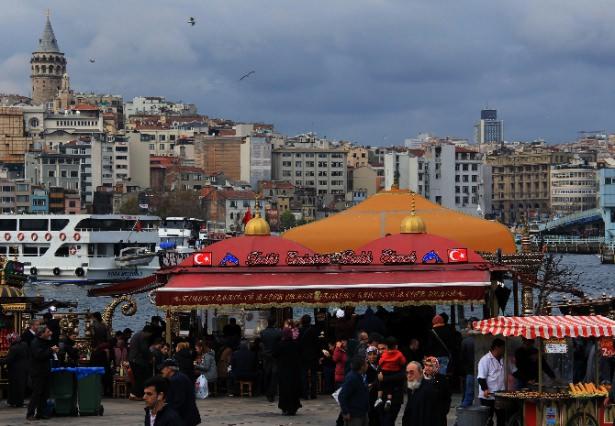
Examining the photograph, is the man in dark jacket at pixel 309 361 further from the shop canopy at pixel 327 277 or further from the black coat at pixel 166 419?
the black coat at pixel 166 419

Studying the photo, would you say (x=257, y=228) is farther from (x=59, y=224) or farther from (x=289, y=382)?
(x=59, y=224)

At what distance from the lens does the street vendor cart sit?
16953 millimetres

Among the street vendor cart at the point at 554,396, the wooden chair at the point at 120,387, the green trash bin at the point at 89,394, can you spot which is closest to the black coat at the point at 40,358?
the green trash bin at the point at 89,394

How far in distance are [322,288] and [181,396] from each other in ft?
28.5

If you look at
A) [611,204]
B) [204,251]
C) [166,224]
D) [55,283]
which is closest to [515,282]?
[204,251]

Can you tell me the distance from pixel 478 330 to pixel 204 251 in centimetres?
741

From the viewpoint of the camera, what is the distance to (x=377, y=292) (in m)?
23.7

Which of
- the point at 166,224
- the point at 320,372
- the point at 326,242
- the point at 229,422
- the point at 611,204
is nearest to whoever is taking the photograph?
the point at 229,422

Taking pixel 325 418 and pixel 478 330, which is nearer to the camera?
pixel 478 330

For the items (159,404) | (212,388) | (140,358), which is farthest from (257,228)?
(159,404)

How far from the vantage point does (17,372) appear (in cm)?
2122

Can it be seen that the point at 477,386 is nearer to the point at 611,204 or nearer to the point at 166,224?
the point at 166,224

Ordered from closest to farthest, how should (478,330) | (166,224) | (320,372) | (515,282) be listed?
1. (478,330)
2. (320,372)
3. (515,282)
4. (166,224)

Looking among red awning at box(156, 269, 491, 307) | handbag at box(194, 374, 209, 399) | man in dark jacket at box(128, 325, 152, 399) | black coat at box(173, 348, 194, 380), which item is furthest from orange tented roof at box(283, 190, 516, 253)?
black coat at box(173, 348, 194, 380)
